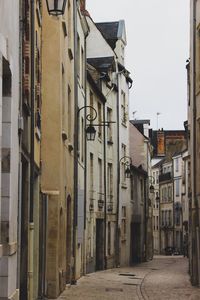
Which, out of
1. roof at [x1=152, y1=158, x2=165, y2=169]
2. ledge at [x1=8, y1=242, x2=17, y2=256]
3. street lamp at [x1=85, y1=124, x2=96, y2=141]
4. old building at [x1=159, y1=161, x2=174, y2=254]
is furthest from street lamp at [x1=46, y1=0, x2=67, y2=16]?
roof at [x1=152, y1=158, x2=165, y2=169]

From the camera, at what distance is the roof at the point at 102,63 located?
3522 cm

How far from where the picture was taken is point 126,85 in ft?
136

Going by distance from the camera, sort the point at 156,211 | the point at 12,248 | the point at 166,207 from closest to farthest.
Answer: the point at 12,248 < the point at 166,207 < the point at 156,211

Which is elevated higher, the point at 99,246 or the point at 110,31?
the point at 110,31

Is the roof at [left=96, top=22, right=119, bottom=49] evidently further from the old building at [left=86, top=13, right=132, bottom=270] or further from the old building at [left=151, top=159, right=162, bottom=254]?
the old building at [left=151, top=159, right=162, bottom=254]

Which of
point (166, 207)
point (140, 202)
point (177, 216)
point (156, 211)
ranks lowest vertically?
point (177, 216)

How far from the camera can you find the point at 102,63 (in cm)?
3597

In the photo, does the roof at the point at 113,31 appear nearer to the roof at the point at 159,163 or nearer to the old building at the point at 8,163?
the old building at the point at 8,163

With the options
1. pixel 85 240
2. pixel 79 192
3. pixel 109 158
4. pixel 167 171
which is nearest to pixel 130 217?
pixel 109 158

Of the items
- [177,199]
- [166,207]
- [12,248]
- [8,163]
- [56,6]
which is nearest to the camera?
[56,6]

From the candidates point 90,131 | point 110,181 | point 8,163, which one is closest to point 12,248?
point 8,163

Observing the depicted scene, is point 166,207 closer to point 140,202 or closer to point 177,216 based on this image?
point 177,216

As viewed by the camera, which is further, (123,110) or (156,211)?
(156,211)

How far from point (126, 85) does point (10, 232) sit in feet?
105
